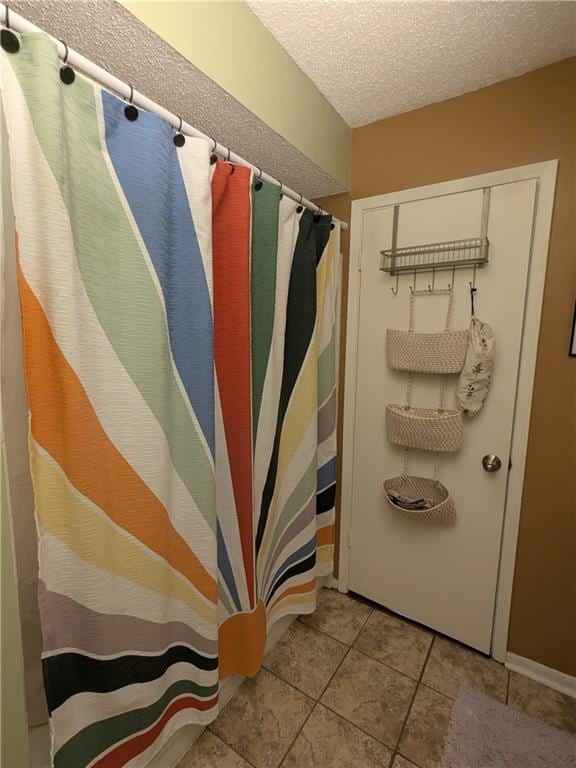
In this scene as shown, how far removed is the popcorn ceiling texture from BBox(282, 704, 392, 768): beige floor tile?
2145 mm

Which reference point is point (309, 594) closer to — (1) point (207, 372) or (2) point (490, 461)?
(2) point (490, 461)

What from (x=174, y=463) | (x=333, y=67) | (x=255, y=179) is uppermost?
(x=333, y=67)

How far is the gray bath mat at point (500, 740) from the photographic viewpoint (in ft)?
3.81

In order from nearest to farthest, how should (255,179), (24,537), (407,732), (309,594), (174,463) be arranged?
(24,537) → (174,463) → (255,179) → (407,732) → (309,594)

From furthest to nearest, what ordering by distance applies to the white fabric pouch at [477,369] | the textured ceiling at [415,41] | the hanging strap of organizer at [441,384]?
the hanging strap of organizer at [441,384] < the white fabric pouch at [477,369] < the textured ceiling at [415,41]

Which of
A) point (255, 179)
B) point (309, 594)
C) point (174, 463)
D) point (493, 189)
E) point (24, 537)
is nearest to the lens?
point (24, 537)

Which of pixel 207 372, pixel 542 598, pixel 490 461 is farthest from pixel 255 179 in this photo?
pixel 542 598

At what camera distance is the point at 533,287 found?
1.33 m

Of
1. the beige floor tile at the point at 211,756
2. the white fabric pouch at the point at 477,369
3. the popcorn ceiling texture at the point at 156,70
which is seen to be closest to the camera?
the popcorn ceiling texture at the point at 156,70

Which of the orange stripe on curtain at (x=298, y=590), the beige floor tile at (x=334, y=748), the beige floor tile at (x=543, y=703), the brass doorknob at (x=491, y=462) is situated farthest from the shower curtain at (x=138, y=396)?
the beige floor tile at (x=543, y=703)

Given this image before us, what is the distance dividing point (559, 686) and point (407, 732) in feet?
2.27

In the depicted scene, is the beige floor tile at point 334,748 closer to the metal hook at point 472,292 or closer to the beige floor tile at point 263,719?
the beige floor tile at point 263,719

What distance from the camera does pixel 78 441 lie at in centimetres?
74

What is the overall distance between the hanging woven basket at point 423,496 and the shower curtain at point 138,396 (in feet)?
2.25
